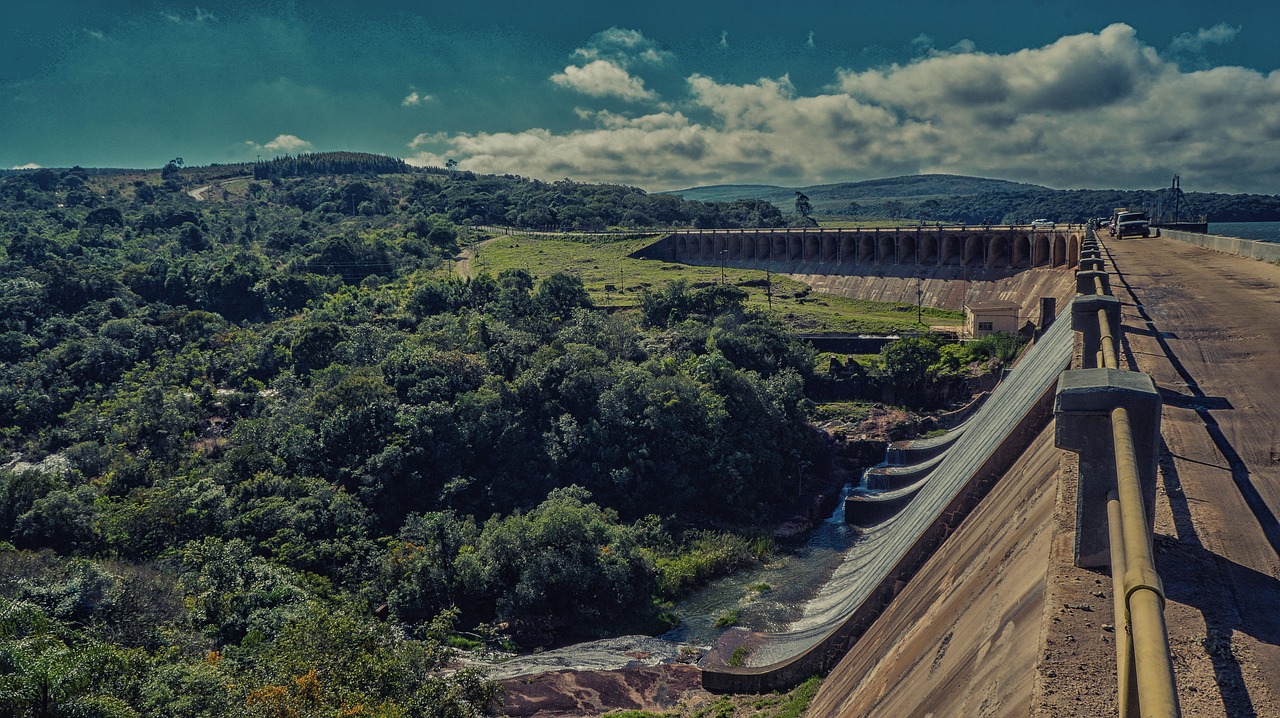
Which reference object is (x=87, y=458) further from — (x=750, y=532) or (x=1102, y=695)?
(x=1102, y=695)

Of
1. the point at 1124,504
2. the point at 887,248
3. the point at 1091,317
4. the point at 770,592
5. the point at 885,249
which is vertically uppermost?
the point at 887,248

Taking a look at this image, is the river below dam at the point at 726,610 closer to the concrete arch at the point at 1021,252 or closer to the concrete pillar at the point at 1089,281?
the concrete pillar at the point at 1089,281

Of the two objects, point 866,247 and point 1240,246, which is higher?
point 1240,246

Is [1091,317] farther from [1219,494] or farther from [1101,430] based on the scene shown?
[1101,430]

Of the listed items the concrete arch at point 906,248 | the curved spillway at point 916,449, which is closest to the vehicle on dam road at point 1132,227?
the concrete arch at point 906,248

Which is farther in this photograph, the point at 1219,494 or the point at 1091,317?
the point at 1091,317

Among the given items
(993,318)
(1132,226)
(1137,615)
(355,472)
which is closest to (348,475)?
(355,472)
